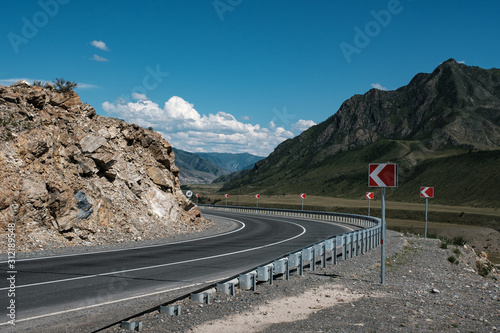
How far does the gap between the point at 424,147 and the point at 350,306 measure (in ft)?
493

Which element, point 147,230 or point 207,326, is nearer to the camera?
point 207,326

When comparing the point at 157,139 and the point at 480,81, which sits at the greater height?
the point at 480,81

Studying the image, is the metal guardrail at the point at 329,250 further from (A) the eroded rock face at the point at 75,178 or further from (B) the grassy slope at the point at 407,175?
(B) the grassy slope at the point at 407,175

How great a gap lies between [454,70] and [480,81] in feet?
41.1

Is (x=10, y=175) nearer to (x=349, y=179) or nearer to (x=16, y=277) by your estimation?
(x=16, y=277)

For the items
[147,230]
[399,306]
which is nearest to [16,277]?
[399,306]

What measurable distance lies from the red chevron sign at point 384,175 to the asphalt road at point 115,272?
15.2ft

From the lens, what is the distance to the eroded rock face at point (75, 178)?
1694 cm

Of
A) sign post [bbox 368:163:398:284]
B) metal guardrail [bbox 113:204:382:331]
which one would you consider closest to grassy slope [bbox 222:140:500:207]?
metal guardrail [bbox 113:204:382:331]

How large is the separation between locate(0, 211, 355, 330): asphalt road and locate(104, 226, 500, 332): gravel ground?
6.65ft

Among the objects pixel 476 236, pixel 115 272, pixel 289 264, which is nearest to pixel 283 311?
pixel 289 264

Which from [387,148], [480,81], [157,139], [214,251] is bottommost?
[214,251]

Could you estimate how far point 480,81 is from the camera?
194m

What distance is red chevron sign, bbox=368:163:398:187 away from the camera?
10684 mm
